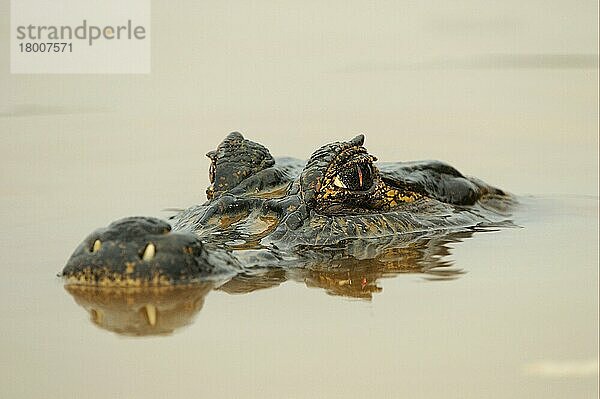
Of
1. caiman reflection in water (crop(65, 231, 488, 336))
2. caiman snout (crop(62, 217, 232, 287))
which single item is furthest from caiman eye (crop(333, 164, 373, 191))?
caiman snout (crop(62, 217, 232, 287))

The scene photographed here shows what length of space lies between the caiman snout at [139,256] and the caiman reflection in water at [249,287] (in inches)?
1.8

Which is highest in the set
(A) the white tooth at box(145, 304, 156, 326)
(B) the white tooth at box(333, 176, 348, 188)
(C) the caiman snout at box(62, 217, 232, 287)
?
(B) the white tooth at box(333, 176, 348, 188)

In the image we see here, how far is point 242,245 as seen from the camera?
5.72 m

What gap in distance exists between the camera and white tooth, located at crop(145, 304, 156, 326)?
4480 mm

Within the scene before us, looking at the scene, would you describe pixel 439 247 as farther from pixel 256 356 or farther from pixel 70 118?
pixel 70 118

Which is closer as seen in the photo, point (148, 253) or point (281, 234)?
point (148, 253)

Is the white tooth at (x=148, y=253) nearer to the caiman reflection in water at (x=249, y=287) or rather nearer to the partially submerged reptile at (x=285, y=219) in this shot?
the partially submerged reptile at (x=285, y=219)

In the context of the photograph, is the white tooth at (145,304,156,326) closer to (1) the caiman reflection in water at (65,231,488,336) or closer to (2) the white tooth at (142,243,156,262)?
(1) the caiman reflection in water at (65,231,488,336)

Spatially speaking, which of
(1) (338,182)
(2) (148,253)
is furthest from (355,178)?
(2) (148,253)

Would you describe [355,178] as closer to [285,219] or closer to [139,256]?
[285,219]

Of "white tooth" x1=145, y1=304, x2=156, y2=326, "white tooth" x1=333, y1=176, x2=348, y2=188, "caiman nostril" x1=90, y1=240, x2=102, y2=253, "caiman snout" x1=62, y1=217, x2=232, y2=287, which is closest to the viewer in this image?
"white tooth" x1=145, y1=304, x2=156, y2=326

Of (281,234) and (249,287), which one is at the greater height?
(281,234)

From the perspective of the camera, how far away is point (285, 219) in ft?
20.0

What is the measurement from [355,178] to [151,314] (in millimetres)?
2187
